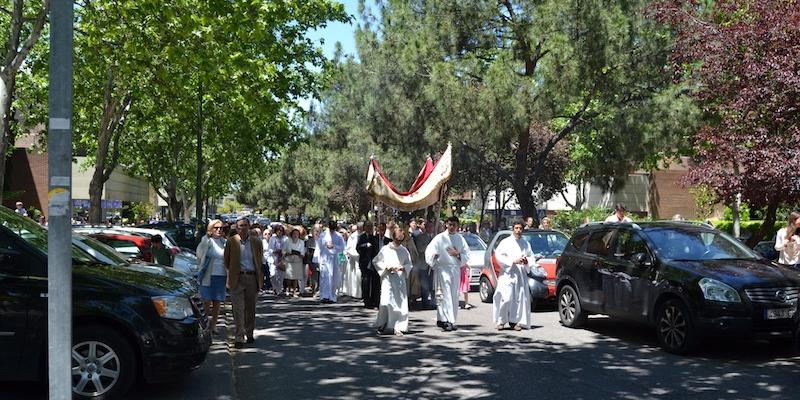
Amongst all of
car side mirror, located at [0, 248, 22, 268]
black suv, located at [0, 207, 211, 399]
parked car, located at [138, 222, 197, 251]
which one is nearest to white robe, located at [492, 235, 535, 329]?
black suv, located at [0, 207, 211, 399]

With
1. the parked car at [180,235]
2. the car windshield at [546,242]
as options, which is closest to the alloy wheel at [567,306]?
the car windshield at [546,242]

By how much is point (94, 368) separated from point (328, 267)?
1019cm

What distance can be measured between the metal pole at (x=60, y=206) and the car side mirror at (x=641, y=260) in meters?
8.04

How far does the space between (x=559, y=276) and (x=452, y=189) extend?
2985 centimetres

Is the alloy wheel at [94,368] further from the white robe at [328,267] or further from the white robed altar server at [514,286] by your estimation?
the white robe at [328,267]

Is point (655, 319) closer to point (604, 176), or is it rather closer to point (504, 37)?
point (504, 37)

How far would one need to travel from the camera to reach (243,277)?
10281 mm

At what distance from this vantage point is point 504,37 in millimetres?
23250

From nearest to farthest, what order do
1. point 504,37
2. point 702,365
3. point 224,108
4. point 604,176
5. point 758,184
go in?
point 702,365, point 758,184, point 504,37, point 604,176, point 224,108

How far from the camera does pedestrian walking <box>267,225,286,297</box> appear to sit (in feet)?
62.8

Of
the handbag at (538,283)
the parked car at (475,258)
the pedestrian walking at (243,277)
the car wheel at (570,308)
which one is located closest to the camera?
the pedestrian walking at (243,277)

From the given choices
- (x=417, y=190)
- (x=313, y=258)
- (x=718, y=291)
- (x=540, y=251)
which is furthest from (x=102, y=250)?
(x=313, y=258)

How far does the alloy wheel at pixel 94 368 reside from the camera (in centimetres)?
700

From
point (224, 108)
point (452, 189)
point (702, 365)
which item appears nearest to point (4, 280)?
point (702, 365)
